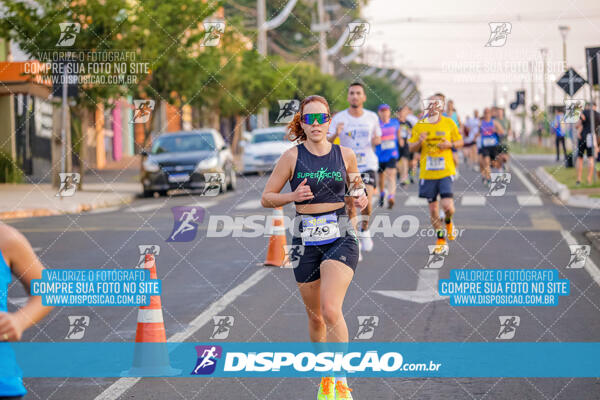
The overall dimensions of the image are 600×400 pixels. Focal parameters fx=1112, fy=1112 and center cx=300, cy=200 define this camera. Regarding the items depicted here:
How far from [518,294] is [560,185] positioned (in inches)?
673

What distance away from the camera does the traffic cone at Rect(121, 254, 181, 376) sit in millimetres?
7676

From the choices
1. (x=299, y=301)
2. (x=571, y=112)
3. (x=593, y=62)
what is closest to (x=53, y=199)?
(x=593, y=62)

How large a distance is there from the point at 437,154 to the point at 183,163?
16.0 metres

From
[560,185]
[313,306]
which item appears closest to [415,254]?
[313,306]

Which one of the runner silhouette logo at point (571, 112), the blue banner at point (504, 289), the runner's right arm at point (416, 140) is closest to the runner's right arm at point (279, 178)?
the blue banner at point (504, 289)

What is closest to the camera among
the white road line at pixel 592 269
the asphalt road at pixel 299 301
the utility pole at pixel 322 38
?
the asphalt road at pixel 299 301

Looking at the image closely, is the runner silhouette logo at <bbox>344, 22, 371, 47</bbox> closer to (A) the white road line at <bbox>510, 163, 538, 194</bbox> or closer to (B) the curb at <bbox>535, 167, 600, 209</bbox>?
(B) the curb at <bbox>535, 167, 600, 209</bbox>

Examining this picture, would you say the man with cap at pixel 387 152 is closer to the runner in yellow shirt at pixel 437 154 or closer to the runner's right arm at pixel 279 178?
the runner in yellow shirt at pixel 437 154

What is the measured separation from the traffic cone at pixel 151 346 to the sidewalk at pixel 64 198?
1467 centimetres

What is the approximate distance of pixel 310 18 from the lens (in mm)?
95375

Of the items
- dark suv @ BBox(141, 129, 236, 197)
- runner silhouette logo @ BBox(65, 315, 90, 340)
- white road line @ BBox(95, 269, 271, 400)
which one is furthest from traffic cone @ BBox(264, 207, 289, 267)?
dark suv @ BBox(141, 129, 236, 197)

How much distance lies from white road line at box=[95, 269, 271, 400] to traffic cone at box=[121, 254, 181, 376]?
7.8 inches

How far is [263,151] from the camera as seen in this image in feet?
126

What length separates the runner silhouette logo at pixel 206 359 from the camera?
7750mm
